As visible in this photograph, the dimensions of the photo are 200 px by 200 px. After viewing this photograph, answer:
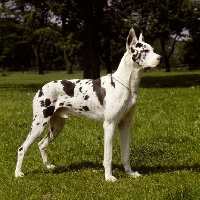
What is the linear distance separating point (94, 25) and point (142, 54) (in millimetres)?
20534

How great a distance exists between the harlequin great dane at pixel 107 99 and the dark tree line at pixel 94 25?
18.9 metres

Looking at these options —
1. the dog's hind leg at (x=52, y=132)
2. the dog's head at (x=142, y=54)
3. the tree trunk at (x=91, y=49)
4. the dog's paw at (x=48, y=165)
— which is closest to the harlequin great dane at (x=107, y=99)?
the dog's head at (x=142, y=54)

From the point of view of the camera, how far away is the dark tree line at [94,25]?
30.1 meters

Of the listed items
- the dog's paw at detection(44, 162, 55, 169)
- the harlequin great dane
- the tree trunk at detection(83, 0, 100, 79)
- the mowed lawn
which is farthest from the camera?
the tree trunk at detection(83, 0, 100, 79)

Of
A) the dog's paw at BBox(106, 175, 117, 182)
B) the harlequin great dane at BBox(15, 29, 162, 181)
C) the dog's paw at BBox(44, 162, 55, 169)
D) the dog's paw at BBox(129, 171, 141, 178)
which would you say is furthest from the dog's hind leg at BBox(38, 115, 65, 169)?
the dog's paw at BBox(129, 171, 141, 178)

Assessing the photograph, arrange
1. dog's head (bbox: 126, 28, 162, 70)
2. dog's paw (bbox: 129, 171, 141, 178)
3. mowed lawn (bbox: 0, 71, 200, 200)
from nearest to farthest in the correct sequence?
mowed lawn (bbox: 0, 71, 200, 200), dog's head (bbox: 126, 28, 162, 70), dog's paw (bbox: 129, 171, 141, 178)

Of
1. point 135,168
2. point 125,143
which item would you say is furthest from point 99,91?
point 135,168

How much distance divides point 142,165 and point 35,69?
Answer: 75.1m

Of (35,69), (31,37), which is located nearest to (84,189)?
(31,37)

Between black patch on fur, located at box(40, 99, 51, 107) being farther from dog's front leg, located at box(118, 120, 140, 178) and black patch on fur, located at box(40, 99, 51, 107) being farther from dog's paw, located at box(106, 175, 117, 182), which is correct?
dog's paw, located at box(106, 175, 117, 182)

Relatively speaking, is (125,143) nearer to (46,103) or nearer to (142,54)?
(46,103)

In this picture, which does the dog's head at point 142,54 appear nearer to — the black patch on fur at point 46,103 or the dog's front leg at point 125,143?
the dog's front leg at point 125,143

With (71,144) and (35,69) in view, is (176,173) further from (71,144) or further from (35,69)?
(35,69)

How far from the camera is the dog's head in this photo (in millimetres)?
6340
